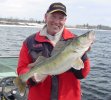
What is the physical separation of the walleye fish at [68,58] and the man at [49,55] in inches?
13.5

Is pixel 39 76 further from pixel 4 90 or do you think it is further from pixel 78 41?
pixel 4 90

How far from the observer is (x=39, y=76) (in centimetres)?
490

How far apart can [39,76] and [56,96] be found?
496 millimetres

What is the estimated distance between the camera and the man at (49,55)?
511 centimetres

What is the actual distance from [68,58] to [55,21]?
71cm

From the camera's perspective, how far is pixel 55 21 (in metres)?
5.05

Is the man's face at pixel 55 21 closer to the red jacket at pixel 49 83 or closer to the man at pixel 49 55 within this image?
the man at pixel 49 55

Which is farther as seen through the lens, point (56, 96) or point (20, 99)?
point (20, 99)

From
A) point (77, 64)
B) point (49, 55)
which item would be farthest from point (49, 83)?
point (77, 64)

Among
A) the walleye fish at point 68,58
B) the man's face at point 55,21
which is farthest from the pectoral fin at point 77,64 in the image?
the man's face at point 55,21

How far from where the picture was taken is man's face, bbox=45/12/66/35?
16.6ft

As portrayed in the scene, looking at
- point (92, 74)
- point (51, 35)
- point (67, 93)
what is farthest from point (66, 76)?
point (92, 74)

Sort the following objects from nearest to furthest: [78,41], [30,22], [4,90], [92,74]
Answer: [78,41] < [4,90] < [92,74] < [30,22]

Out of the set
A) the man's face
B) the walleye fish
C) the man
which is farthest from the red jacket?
the walleye fish
